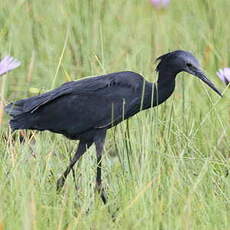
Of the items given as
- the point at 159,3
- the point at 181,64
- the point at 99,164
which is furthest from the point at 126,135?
the point at 159,3

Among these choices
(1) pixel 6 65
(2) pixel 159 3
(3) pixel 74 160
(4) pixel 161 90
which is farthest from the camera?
(2) pixel 159 3

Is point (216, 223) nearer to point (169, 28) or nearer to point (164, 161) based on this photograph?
point (164, 161)

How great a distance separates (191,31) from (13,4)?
1163 millimetres

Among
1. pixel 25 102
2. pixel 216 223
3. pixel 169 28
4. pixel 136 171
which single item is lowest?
pixel 216 223

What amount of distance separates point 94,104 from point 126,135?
8.0 inches

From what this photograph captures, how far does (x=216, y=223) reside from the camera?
3352mm

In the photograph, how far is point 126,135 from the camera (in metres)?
4.21

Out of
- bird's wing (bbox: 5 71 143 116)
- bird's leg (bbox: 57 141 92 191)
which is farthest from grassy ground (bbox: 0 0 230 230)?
bird's wing (bbox: 5 71 143 116)

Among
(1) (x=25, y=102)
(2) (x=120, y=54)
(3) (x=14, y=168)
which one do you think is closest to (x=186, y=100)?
(2) (x=120, y=54)

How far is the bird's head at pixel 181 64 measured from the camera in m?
4.11

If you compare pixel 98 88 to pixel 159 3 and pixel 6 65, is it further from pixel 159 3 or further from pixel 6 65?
pixel 159 3

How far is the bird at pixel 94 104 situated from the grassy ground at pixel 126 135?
97 millimetres

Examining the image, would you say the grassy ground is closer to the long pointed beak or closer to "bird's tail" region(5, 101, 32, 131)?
"bird's tail" region(5, 101, 32, 131)

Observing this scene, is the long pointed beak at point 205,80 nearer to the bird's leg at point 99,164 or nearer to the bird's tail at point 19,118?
the bird's leg at point 99,164
